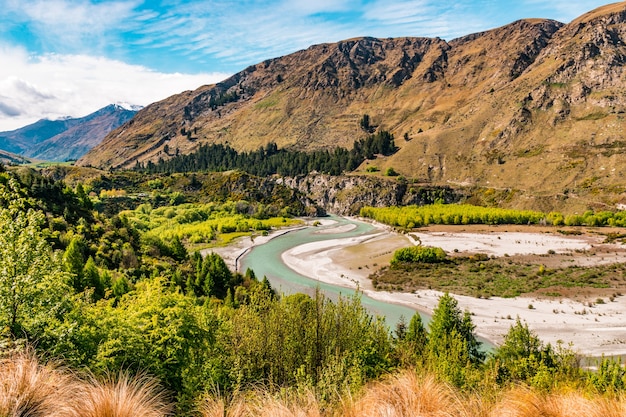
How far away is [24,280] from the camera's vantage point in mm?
10695

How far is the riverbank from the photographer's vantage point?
4525cm

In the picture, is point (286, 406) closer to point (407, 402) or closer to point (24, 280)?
point (407, 402)

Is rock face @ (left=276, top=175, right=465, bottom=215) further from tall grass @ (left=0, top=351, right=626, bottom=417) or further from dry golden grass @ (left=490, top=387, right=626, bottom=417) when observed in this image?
tall grass @ (left=0, top=351, right=626, bottom=417)

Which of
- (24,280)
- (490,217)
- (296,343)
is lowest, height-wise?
(490,217)

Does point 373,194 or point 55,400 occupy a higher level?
point 55,400

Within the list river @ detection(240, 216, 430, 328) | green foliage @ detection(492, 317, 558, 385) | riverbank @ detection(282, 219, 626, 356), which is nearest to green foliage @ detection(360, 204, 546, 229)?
river @ detection(240, 216, 430, 328)

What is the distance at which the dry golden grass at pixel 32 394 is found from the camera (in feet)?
20.5

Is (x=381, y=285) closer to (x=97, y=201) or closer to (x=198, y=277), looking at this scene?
Answer: (x=198, y=277)

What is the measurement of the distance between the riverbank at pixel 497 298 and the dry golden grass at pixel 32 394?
30564 mm

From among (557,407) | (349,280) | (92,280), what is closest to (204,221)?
(349,280)

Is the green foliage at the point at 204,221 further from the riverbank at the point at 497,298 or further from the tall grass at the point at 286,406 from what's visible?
the tall grass at the point at 286,406

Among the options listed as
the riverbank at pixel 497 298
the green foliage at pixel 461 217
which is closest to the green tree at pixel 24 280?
the riverbank at pixel 497 298

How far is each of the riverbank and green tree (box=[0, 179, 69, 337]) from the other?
101 feet

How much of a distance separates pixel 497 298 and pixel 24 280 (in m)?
62.0
